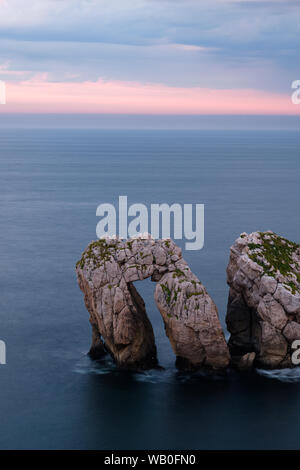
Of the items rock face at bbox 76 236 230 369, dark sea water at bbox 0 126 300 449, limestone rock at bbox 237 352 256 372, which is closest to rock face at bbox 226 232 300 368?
limestone rock at bbox 237 352 256 372

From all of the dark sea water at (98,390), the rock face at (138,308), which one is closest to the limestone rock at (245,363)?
the dark sea water at (98,390)

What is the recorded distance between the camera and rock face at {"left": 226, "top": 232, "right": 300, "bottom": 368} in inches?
1913

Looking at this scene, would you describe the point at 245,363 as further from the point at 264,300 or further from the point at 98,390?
the point at 98,390

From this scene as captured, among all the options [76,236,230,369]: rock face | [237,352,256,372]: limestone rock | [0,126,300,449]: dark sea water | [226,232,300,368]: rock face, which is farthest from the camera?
[237,352,256,372]: limestone rock

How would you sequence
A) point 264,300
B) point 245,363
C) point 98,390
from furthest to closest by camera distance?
point 245,363
point 264,300
point 98,390

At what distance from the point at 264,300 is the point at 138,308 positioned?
9.79m

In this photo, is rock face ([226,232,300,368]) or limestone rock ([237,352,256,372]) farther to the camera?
limestone rock ([237,352,256,372])

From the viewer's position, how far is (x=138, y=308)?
50938 mm

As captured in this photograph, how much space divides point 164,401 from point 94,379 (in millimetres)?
5963

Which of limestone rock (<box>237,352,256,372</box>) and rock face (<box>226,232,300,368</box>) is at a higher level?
rock face (<box>226,232,300,368</box>)

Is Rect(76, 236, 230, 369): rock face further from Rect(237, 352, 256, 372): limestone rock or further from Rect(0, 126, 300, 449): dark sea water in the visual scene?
Rect(0, 126, 300, 449): dark sea water

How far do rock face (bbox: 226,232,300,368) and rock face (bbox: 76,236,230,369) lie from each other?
124 inches

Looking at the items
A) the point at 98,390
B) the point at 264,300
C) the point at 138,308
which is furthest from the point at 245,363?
the point at 98,390
